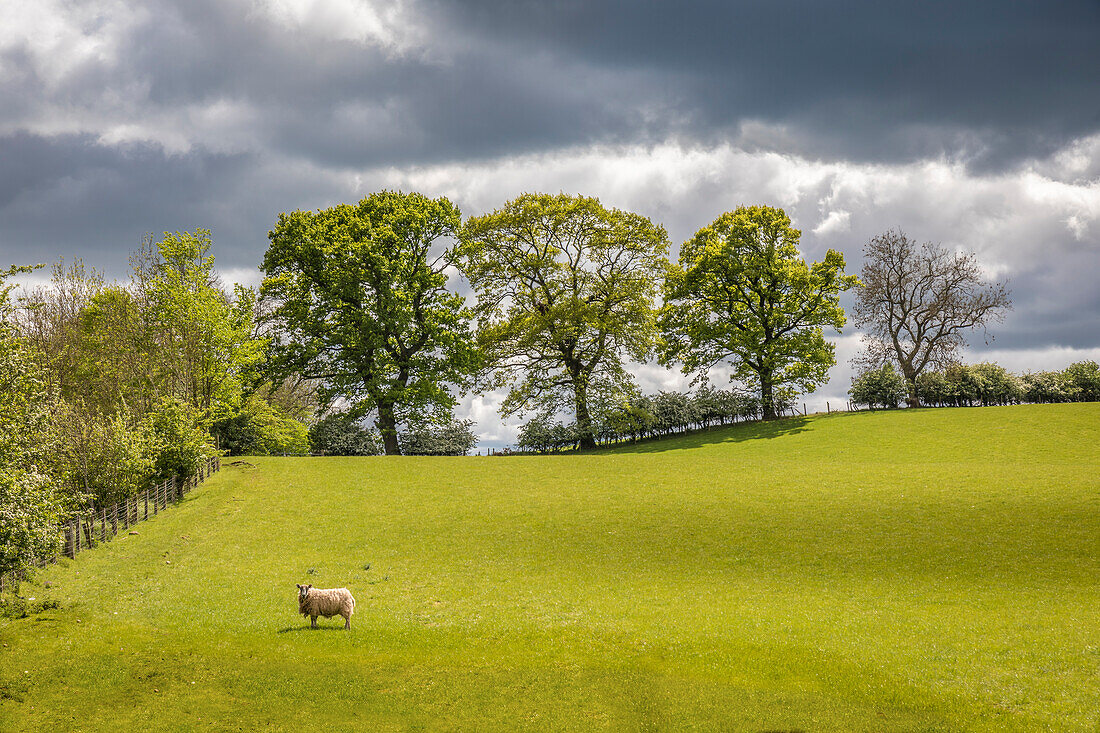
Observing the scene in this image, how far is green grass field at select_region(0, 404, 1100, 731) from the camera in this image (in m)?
15.0

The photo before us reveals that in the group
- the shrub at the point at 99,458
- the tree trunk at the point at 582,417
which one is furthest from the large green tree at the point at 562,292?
the shrub at the point at 99,458

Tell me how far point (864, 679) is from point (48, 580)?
92.3 feet

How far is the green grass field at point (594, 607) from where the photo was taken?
1499 centimetres

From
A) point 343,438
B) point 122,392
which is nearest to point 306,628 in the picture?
point 122,392

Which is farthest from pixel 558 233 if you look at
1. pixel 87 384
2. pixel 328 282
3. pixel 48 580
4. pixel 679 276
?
pixel 48 580

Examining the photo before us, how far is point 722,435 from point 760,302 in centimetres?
1454

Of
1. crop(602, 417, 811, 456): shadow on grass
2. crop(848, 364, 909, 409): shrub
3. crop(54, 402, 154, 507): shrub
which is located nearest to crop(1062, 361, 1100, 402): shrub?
crop(848, 364, 909, 409): shrub

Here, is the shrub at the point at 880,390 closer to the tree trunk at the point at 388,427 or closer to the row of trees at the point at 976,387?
the row of trees at the point at 976,387

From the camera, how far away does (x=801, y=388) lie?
62.6 m

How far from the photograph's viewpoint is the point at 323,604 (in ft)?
64.8

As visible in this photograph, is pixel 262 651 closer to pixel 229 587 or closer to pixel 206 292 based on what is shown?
pixel 229 587

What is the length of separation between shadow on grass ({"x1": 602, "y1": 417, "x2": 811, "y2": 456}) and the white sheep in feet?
124

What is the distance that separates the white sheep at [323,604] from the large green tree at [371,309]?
33.5 metres

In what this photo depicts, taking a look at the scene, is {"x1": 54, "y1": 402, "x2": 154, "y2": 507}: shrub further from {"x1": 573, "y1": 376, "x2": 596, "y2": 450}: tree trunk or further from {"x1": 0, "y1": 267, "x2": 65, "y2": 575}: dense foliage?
{"x1": 573, "y1": 376, "x2": 596, "y2": 450}: tree trunk
